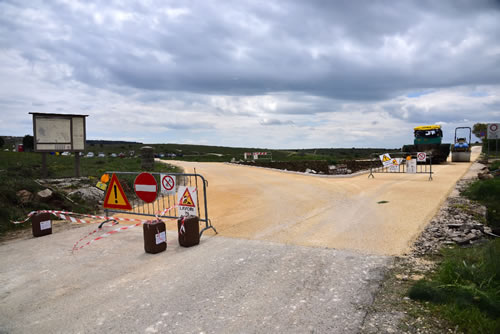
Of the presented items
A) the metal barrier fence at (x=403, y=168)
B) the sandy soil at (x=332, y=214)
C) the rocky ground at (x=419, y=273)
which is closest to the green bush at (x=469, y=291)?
the rocky ground at (x=419, y=273)

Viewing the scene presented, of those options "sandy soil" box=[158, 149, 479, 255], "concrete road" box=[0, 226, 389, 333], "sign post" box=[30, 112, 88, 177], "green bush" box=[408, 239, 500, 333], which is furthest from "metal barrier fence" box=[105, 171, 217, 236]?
"green bush" box=[408, 239, 500, 333]

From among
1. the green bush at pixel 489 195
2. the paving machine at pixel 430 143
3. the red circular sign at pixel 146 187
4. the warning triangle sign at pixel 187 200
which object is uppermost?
the paving machine at pixel 430 143

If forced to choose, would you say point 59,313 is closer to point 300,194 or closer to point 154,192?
point 154,192

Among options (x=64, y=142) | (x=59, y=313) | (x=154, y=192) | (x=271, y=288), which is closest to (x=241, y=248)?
(x=271, y=288)

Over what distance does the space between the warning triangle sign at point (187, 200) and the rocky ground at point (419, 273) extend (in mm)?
4239

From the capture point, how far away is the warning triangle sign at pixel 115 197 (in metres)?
8.53

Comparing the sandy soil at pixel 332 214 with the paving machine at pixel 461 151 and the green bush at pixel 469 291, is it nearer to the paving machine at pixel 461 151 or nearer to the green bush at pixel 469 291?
the green bush at pixel 469 291

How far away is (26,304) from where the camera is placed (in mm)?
4395

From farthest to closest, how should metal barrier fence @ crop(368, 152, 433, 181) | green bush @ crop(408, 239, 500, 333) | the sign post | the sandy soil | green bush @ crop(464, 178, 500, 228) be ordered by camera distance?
metal barrier fence @ crop(368, 152, 433, 181) < the sign post < green bush @ crop(464, 178, 500, 228) < the sandy soil < green bush @ crop(408, 239, 500, 333)

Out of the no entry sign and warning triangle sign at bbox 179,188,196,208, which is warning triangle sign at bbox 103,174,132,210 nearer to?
the no entry sign

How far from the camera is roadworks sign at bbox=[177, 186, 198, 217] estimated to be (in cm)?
734

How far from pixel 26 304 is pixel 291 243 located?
439 cm

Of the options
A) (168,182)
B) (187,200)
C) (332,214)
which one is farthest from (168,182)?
(332,214)

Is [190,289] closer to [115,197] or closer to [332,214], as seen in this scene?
[115,197]
